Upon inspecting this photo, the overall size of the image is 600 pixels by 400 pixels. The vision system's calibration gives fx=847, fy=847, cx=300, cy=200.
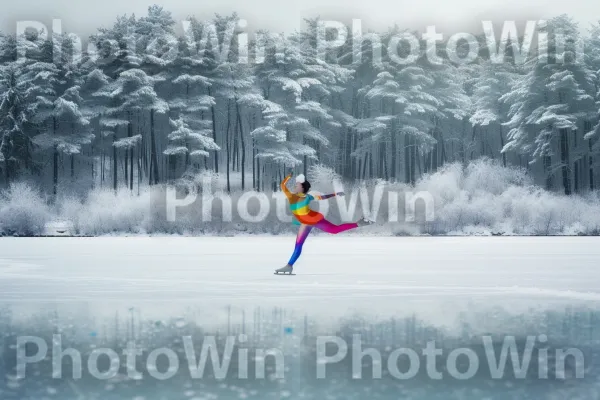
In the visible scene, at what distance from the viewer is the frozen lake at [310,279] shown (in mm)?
10672

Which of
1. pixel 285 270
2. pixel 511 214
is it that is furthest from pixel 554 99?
pixel 285 270

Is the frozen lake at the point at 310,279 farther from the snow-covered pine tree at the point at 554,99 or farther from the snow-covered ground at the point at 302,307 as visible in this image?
the snow-covered pine tree at the point at 554,99

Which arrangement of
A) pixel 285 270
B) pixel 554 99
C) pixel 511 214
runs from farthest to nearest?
1. pixel 554 99
2. pixel 511 214
3. pixel 285 270

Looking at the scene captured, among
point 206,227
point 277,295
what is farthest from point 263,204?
point 277,295

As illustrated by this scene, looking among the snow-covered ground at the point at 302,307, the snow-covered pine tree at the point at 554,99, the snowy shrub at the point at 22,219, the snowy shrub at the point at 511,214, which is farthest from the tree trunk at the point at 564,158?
the snow-covered ground at the point at 302,307

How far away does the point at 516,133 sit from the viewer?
50.6 metres

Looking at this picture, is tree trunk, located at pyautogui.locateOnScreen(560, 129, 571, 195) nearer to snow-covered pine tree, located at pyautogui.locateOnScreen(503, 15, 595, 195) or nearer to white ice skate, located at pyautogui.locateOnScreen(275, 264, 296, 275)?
snow-covered pine tree, located at pyautogui.locateOnScreen(503, 15, 595, 195)

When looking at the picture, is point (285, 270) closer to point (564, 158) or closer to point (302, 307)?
point (302, 307)

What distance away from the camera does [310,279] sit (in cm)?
1377

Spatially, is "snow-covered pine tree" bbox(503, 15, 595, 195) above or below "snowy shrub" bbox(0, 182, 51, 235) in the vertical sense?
above

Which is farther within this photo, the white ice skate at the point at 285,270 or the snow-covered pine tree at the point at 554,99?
the snow-covered pine tree at the point at 554,99

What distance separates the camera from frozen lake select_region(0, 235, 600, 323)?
10672 millimetres

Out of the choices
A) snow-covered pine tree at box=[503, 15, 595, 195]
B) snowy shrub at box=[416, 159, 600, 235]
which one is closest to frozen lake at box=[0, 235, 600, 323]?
snowy shrub at box=[416, 159, 600, 235]

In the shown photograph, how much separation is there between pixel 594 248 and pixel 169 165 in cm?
3474
